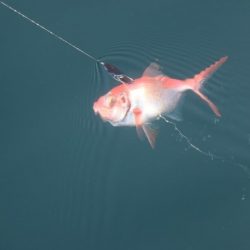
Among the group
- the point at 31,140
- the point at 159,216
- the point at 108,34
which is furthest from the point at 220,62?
the point at 31,140

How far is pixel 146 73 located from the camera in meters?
5.07

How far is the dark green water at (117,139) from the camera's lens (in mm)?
4500

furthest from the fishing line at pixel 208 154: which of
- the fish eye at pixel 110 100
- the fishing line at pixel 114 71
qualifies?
the fish eye at pixel 110 100

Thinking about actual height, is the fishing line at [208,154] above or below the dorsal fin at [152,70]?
below

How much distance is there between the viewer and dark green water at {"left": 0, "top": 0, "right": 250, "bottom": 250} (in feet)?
14.8

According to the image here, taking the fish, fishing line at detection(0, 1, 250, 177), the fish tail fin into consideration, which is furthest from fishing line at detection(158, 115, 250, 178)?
the fish tail fin

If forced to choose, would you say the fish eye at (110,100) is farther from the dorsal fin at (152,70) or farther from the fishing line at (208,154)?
the fishing line at (208,154)

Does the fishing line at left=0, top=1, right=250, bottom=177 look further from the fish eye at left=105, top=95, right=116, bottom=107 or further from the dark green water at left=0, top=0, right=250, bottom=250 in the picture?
the fish eye at left=105, top=95, right=116, bottom=107

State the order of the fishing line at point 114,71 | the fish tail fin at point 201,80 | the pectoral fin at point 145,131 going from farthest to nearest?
the fish tail fin at point 201,80 → the pectoral fin at point 145,131 → the fishing line at point 114,71

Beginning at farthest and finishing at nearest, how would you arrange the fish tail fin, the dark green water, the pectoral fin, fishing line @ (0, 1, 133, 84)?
1. fishing line @ (0, 1, 133, 84)
2. the fish tail fin
3. the pectoral fin
4. the dark green water

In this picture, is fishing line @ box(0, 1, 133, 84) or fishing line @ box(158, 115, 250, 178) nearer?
fishing line @ box(158, 115, 250, 178)

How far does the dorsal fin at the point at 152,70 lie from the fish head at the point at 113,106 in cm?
29

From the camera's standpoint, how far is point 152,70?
5086 mm

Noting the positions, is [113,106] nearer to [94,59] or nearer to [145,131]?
[145,131]
